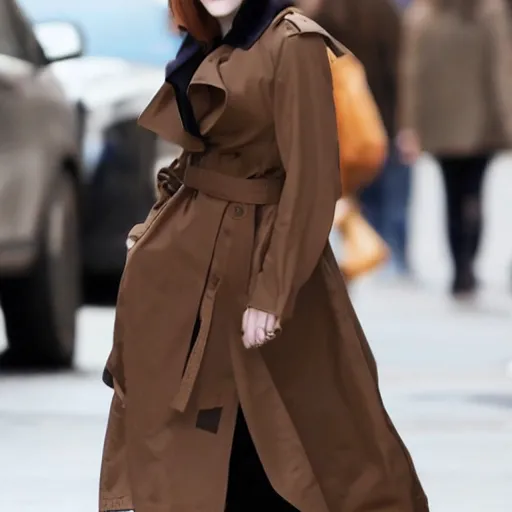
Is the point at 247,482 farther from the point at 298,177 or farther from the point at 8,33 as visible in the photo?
the point at 8,33

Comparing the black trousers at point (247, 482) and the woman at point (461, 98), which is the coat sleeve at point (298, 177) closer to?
the black trousers at point (247, 482)

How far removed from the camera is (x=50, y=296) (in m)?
7.89

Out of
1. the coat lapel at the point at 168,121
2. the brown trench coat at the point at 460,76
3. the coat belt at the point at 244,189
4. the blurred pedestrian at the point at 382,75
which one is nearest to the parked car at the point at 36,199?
the blurred pedestrian at the point at 382,75

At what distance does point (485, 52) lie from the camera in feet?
38.9

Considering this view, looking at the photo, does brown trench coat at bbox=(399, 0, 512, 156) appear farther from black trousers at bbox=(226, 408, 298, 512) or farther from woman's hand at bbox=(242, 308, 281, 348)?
woman's hand at bbox=(242, 308, 281, 348)

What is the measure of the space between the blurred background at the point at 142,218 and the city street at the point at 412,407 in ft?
0.04

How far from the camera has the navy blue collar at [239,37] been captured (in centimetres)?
411

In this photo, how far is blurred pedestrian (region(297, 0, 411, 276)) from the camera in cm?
1112

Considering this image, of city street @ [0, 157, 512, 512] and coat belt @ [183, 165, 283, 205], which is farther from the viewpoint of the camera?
city street @ [0, 157, 512, 512]

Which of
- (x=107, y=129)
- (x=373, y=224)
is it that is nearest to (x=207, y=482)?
(x=107, y=129)

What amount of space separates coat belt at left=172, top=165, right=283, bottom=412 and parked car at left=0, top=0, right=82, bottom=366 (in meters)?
3.37

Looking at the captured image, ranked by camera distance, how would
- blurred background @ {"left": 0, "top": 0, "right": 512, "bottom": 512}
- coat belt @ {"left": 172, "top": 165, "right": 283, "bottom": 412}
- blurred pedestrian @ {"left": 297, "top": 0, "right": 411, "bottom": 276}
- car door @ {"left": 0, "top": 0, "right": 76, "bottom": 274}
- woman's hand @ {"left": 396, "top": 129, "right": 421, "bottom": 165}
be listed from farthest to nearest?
woman's hand @ {"left": 396, "top": 129, "right": 421, "bottom": 165}, blurred pedestrian @ {"left": 297, "top": 0, "right": 411, "bottom": 276}, car door @ {"left": 0, "top": 0, "right": 76, "bottom": 274}, blurred background @ {"left": 0, "top": 0, "right": 512, "bottom": 512}, coat belt @ {"left": 172, "top": 165, "right": 283, "bottom": 412}

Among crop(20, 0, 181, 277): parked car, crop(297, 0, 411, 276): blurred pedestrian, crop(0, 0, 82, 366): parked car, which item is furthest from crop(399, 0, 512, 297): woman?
crop(0, 0, 82, 366): parked car

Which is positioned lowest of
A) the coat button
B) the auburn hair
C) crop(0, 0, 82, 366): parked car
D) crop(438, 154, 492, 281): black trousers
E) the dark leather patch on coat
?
crop(438, 154, 492, 281): black trousers
